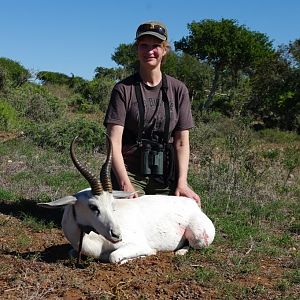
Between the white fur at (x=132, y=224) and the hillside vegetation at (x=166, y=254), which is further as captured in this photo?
the white fur at (x=132, y=224)

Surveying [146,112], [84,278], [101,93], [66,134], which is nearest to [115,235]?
[84,278]

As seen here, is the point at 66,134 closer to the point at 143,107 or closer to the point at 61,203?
the point at 143,107

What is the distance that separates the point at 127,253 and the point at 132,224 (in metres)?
0.30

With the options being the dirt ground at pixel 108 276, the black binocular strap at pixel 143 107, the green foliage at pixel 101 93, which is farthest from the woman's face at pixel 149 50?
the green foliage at pixel 101 93

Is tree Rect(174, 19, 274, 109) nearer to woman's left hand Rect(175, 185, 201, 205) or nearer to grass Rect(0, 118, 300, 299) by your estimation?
grass Rect(0, 118, 300, 299)

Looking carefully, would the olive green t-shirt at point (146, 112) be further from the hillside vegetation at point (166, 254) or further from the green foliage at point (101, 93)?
the green foliage at point (101, 93)

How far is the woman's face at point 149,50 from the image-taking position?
573 cm

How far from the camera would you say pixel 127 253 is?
4812mm

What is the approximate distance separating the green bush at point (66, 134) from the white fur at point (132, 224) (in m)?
5.67

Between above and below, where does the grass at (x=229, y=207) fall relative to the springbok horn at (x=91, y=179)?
below

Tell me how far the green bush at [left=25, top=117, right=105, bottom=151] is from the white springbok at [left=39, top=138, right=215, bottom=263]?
223 inches

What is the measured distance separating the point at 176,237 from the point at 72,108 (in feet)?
54.2

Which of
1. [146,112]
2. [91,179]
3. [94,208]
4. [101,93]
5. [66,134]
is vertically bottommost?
Result: [94,208]

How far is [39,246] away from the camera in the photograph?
5.39 m
